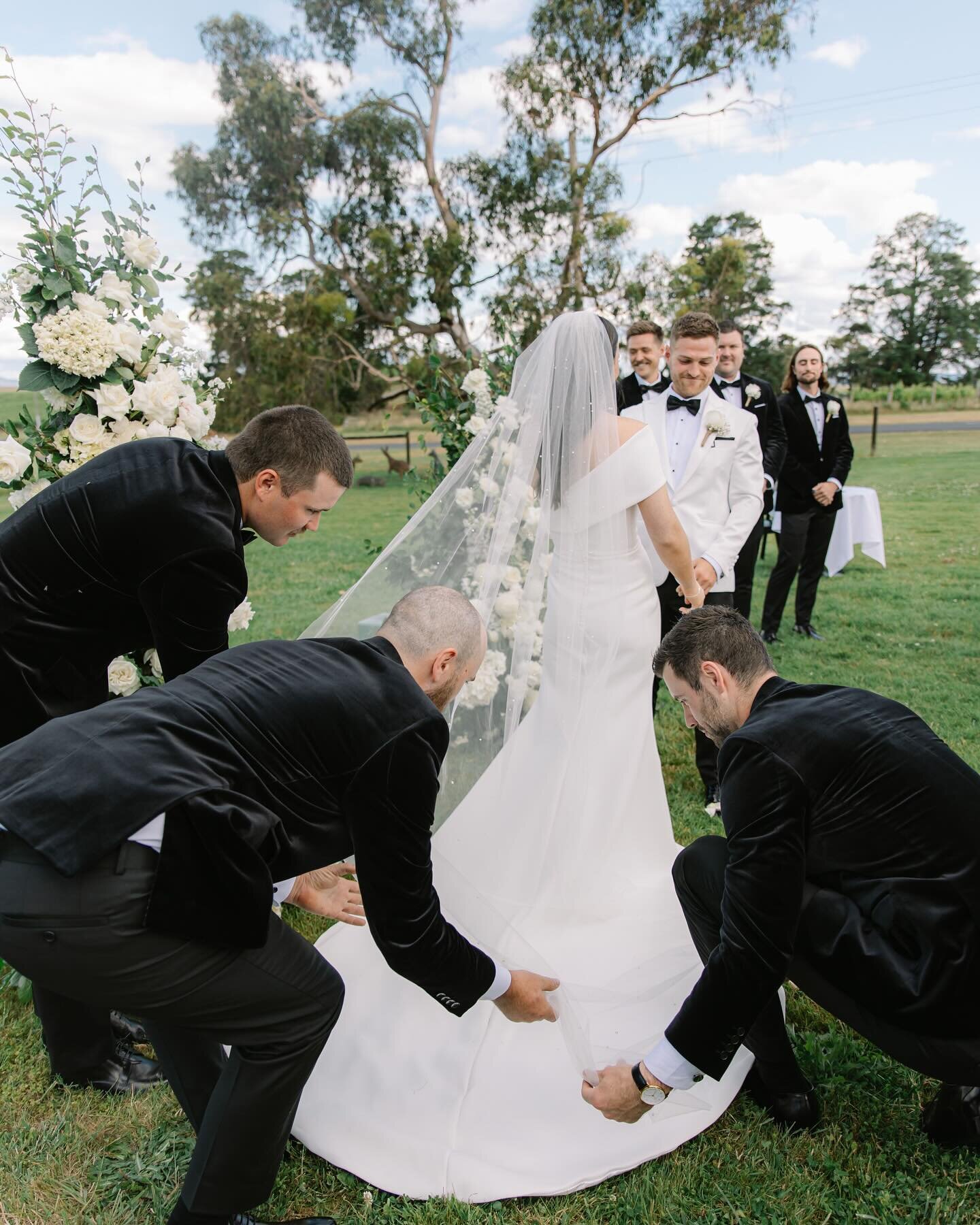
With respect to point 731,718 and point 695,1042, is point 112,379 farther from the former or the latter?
point 695,1042

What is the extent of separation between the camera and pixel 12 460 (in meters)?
3.18

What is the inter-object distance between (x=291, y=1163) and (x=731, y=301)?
1504 inches

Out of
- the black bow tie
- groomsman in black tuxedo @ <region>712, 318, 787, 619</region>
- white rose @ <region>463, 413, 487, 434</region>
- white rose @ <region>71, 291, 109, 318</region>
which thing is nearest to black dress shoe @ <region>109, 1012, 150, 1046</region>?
white rose @ <region>71, 291, 109, 318</region>

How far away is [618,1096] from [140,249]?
10.5 feet

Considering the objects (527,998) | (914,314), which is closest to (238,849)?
(527,998)

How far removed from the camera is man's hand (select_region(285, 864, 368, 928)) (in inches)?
114

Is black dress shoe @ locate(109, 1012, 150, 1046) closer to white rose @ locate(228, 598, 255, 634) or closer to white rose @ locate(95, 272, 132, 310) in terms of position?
white rose @ locate(228, 598, 255, 634)

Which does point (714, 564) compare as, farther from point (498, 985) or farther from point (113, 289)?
point (113, 289)

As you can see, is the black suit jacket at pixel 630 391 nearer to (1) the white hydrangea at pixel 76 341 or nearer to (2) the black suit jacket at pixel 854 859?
(1) the white hydrangea at pixel 76 341

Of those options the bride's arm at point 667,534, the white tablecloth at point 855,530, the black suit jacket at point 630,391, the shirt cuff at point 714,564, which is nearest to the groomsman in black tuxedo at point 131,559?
the bride's arm at point 667,534

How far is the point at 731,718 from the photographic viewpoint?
8.07 ft

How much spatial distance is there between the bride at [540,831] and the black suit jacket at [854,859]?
57cm

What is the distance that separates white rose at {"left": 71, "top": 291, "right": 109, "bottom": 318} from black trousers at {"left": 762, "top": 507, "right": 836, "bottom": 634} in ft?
20.5

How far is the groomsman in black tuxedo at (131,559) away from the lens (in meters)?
2.64
